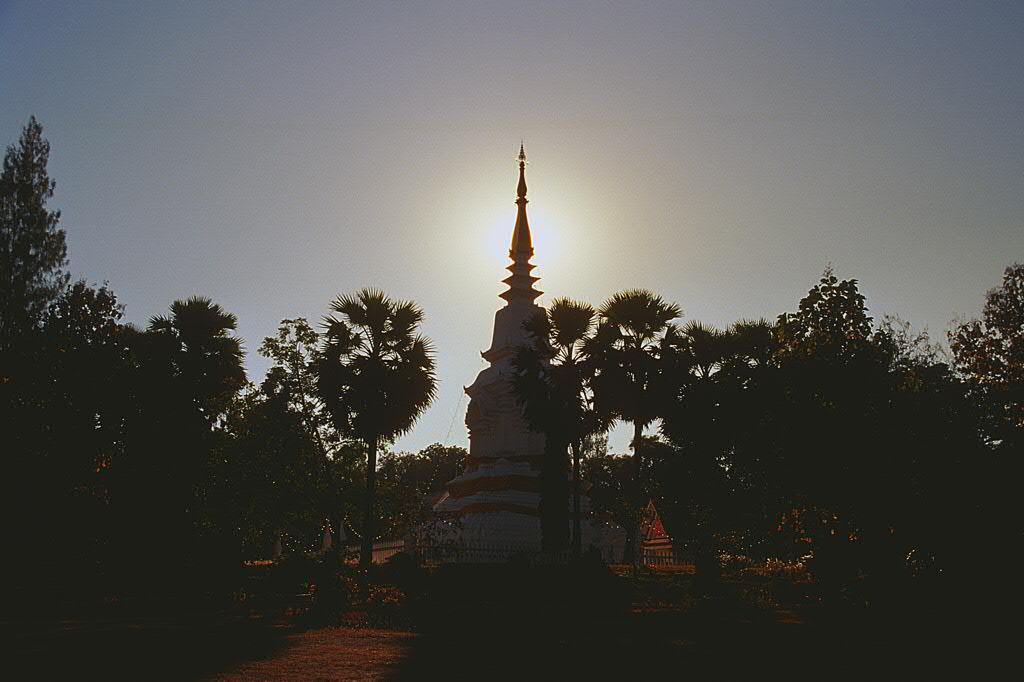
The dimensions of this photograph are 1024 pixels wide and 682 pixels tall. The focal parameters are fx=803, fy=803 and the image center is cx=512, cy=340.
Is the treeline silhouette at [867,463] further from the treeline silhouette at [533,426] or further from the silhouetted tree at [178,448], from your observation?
the silhouetted tree at [178,448]

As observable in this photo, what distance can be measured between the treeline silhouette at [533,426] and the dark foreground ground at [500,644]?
1056 millimetres

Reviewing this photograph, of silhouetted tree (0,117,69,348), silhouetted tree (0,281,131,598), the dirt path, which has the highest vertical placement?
silhouetted tree (0,117,69,348)

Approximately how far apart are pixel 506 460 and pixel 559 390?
1309 centimetres

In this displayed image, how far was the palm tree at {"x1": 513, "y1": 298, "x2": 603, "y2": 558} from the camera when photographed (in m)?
26.7

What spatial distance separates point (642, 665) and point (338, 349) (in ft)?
59.9

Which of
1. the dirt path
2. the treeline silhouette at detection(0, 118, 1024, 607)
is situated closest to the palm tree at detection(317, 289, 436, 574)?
Answer: the treeline silhouette at detection(0, 118, 1024, 607)

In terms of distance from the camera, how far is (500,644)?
1437 centimetres

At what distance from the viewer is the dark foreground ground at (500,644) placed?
11289 mm

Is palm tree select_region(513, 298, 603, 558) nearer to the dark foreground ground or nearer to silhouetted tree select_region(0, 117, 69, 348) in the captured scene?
the dark foreground ground

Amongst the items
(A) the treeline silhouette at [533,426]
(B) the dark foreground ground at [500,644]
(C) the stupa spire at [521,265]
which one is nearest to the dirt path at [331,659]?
(B) the dark foreground ground at [500,644]

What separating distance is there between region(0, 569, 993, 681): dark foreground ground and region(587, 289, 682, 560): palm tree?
8.25 metres

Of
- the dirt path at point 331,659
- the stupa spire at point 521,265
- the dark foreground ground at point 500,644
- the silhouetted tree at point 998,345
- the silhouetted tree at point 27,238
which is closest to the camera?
the dirt path at point 331,659

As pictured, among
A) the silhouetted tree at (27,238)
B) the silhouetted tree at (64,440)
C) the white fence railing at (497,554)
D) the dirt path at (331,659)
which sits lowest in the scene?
the dirt path at (331,659)

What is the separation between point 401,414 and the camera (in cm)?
2716
